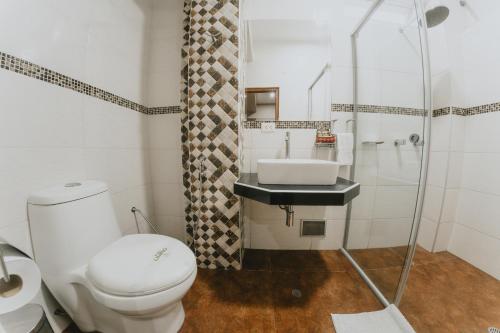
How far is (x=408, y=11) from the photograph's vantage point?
3.28 ft

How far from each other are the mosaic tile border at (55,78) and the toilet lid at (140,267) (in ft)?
2.78

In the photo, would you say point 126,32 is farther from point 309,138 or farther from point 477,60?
point 477,60

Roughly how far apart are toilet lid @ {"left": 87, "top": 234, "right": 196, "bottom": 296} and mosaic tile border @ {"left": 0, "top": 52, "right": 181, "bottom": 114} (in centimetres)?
85

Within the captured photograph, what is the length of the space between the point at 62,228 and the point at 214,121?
0.94m

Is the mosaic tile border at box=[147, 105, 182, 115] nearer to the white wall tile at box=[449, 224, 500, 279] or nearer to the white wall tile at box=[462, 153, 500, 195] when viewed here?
the white wall tile at box=[462, 153, 500, 195]

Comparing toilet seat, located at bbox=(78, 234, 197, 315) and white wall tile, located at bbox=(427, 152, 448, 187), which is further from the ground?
white wall tile, located at bbox=(427, 152, 448, 187)

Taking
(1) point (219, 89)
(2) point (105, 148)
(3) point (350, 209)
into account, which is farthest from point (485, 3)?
(2) point (105, 148)

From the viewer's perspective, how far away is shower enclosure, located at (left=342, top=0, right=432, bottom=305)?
94cm

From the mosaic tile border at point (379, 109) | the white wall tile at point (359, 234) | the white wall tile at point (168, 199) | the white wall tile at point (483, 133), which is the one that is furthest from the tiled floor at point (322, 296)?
the white wall tile at point (483, 133)

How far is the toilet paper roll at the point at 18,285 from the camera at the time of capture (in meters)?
0.60

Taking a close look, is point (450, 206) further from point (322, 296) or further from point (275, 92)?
point (275, 92)

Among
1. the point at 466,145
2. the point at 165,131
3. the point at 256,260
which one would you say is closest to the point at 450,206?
the point at 466,145

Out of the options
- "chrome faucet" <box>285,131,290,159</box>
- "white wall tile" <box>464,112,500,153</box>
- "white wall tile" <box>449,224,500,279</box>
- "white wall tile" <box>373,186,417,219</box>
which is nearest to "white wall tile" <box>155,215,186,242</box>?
"chrome faucet" <box>285,131,290,159</box>

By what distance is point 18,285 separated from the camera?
25.2 inches
